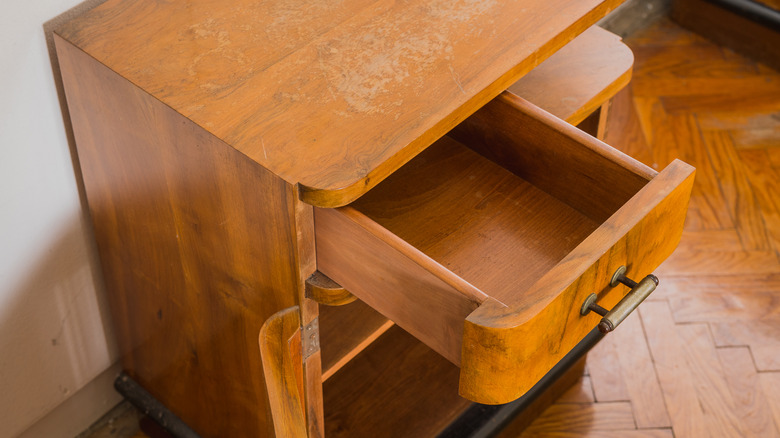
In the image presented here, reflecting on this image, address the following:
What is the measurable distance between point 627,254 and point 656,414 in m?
0.65

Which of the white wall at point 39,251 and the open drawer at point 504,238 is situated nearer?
the open drawer at point 504,238

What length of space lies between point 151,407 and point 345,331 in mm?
327

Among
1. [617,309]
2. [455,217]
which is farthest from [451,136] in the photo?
[617,309]

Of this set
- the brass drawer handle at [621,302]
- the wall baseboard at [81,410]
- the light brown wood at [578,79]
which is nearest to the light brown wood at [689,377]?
the light brown wood at [578,79]

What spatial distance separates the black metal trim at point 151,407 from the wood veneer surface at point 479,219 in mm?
451

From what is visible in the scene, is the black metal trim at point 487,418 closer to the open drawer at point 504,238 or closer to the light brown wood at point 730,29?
the open drawer at point 504,238

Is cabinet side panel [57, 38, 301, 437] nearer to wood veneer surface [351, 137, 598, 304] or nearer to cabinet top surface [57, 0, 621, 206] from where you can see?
cabinet top surface [57, 0, 621, 206]

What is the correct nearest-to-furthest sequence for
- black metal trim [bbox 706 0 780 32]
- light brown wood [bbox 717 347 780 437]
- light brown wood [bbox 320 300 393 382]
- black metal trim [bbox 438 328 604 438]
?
light brown wood [bbox 320 300 393 382]
black metal trim [bbox 438 328 604 438]
light brown wood [bbox 717 347 780 437]
black metal trim [bbox 706 0 780 32]

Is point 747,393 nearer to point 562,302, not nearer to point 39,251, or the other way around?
point 562,302

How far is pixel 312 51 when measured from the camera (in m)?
0.92

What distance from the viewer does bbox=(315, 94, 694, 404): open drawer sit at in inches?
31.1

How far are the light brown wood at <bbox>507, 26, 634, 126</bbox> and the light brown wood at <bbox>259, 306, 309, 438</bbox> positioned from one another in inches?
16.1

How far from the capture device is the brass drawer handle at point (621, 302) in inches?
31.9

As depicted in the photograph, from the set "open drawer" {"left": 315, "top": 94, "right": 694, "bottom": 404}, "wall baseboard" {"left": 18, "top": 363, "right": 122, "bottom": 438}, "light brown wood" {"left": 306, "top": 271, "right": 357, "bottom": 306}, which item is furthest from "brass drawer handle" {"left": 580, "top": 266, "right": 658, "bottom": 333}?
"wall baseboard" {"left": 18, "top": 363, "right": 122, "bottom": 438}
